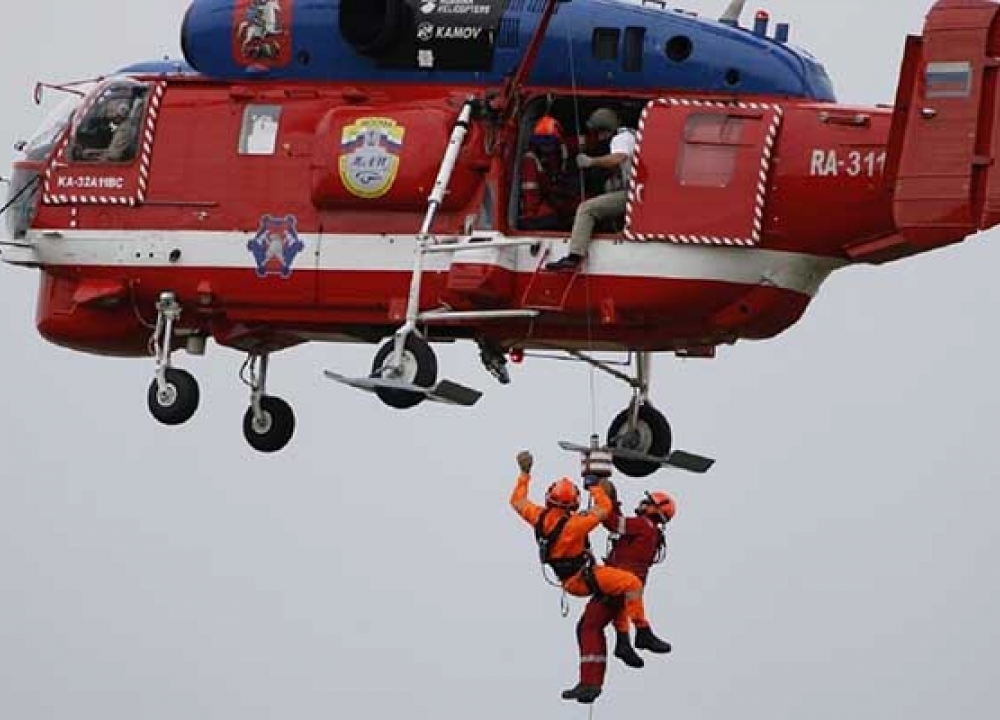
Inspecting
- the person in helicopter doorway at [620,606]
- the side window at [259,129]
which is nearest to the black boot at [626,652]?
the person in helicopter doorway at [620,606]

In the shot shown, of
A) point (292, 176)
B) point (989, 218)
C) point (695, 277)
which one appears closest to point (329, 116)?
point (292, 176)

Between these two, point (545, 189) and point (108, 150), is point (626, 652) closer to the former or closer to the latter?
point (545, 189)

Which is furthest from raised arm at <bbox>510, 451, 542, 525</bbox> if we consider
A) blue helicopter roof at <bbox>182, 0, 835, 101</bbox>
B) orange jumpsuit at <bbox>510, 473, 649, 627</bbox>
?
blue helicopter roof at <bbox>182, 0, 835, 101</bbox>

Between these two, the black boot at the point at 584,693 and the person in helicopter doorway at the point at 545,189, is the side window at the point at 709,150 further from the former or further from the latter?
the black boot at the point at 584,693

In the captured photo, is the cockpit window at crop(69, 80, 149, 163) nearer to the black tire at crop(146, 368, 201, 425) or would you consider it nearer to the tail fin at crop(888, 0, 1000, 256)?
the black tire at crop(146, 368, 201, 425)

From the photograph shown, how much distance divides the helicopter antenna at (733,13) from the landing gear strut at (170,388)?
4879 mm

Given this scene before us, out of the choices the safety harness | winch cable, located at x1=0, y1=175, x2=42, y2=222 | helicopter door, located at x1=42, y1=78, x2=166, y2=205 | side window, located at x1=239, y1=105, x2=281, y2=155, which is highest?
side window, located at x1=239, y1=105, x2=281, y2=155

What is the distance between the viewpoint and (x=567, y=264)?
33406 mm

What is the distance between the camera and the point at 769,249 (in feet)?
109

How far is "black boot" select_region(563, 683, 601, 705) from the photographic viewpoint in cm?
3419

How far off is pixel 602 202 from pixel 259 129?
10.2 ft

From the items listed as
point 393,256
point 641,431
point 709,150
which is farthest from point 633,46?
point 641,431

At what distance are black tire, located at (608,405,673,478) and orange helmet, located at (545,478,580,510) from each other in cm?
195

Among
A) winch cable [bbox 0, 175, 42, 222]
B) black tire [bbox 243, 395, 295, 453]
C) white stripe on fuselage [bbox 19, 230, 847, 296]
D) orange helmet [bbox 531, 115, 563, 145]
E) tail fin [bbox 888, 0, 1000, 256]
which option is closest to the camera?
tail fin [bbox 888, 0, 1000, 256]
